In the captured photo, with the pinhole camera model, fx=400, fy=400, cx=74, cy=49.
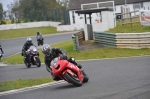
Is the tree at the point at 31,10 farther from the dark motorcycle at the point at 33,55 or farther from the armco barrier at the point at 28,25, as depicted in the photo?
the dark motorcycle at the point at 33,55

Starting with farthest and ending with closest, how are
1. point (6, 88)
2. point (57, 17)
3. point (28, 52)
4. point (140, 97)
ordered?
point (57, 17), point (28, 52), point (6, 88), point (140, 97)

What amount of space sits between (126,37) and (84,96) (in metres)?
14.3

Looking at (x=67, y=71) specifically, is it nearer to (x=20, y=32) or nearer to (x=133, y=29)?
(x=133, y=29)

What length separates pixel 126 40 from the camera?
77.0ft

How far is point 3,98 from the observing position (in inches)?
432

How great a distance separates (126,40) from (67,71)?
41.8 ft

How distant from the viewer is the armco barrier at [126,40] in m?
22.4

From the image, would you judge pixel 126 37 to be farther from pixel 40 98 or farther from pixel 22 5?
pixel 22 5

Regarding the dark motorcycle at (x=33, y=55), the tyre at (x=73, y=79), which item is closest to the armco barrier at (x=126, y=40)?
the dark motorcycle at (x=33, y=55)

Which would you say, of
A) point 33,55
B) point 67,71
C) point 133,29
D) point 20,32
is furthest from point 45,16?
point 67,71

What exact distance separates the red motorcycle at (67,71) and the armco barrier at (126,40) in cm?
1135

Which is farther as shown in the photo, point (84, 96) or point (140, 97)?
point (84, 96)

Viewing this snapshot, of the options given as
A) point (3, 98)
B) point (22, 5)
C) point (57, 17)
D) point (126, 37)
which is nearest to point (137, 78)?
point (3, 98)

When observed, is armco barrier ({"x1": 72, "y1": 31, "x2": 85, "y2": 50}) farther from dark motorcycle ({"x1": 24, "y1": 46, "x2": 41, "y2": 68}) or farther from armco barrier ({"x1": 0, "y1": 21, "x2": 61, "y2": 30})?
armco barrier ({"x1": 0, "y1": 21, "x2": 61, "y2": 30})
